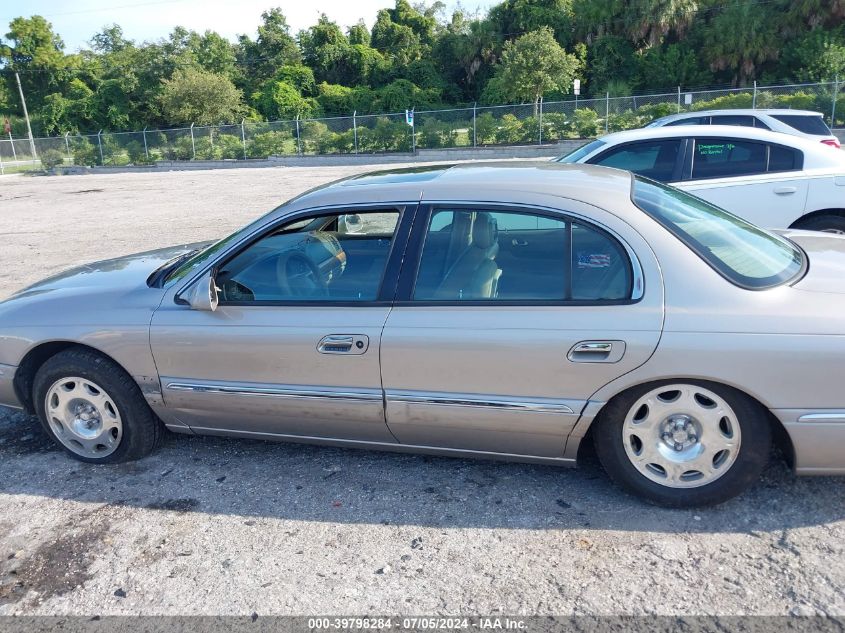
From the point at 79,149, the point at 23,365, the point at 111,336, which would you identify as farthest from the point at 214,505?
the point at 79,149

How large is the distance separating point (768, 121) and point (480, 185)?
32.5ft

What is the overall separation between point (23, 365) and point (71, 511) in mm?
961

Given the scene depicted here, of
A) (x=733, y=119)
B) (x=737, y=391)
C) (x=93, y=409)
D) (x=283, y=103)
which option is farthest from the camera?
(x=283, y=103)

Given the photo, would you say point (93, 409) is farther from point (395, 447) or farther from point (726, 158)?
point (726, 158)

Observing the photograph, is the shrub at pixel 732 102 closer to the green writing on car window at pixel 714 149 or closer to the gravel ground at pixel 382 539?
the green writing on car window at pixel 714 149

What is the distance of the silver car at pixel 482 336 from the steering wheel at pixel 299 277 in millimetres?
10

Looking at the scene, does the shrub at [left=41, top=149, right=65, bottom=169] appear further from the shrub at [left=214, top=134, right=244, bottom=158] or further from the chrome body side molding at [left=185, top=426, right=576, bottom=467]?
the chrome body side molding at [left=185, top=426, right=576, bottom=467]

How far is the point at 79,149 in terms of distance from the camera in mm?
37094

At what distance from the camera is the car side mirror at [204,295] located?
3514mm

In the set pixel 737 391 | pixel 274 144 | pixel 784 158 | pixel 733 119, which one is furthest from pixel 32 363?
pixel 274 144

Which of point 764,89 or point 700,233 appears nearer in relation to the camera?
point 700,233

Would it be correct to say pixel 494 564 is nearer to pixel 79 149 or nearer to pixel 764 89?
pixel 764 89

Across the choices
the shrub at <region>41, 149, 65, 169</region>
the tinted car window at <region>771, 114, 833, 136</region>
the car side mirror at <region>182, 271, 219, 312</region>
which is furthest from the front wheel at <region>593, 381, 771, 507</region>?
the shrub at <region>41, 149, 65, 169</region>

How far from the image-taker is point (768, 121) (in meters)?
11.4
